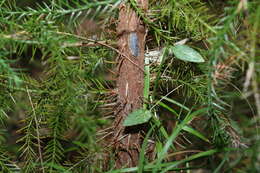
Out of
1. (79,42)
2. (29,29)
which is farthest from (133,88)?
(29,29)

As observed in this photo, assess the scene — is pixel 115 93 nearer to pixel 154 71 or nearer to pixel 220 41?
pixel 154 71

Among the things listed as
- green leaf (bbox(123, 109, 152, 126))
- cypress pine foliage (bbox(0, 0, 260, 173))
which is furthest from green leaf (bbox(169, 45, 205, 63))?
green leaf (bbox(123, 109, 152, 126))

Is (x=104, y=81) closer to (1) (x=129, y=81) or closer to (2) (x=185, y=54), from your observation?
(1) (x=129, y=81)

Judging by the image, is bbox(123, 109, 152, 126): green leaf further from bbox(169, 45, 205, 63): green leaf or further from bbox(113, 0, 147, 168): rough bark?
bbox(169, 45, 205, 63): green leaf

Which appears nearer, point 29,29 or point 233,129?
point 29,29

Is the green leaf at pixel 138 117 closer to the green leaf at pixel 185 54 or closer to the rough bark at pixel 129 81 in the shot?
the rough bark at pixel 129 81

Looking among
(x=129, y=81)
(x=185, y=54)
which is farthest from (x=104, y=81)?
(x=185, y=54)

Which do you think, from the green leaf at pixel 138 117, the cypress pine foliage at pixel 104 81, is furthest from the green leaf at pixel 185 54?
the green leaf at pixel 138 117

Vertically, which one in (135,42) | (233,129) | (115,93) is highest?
(135,42)
